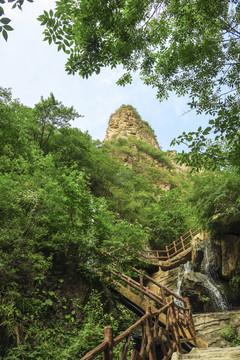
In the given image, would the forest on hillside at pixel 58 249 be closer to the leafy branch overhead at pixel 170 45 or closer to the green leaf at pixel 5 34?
the leafy branch overhead at pixel 170 45

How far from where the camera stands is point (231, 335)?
7.39 meters

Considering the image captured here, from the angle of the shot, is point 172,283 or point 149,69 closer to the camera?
point 149,69

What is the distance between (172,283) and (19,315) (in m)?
10.9

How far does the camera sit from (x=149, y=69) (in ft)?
19.1

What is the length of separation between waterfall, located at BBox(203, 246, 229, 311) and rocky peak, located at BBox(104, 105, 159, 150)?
35.0 meters

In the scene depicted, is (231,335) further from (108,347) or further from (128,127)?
(128,127)

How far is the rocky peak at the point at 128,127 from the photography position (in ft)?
148

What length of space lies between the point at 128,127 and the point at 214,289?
3979cm

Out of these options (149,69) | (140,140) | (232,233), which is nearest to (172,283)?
(232,233)

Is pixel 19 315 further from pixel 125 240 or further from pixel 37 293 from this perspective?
pixel 125 240

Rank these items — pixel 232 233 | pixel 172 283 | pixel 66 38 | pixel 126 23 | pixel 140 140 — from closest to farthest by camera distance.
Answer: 1. pixel 66 38
2. pixel 126 23
3. pixel 232 233
4. pixel 172 283
5. pixel 140 140

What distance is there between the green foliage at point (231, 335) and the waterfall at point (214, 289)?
7.14ft

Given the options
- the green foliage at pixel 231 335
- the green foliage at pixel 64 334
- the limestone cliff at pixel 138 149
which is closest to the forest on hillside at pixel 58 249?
Result: the green foliage at pixel 64 334

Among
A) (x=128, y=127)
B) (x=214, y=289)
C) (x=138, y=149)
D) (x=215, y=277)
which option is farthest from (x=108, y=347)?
(x=128, y=127)
